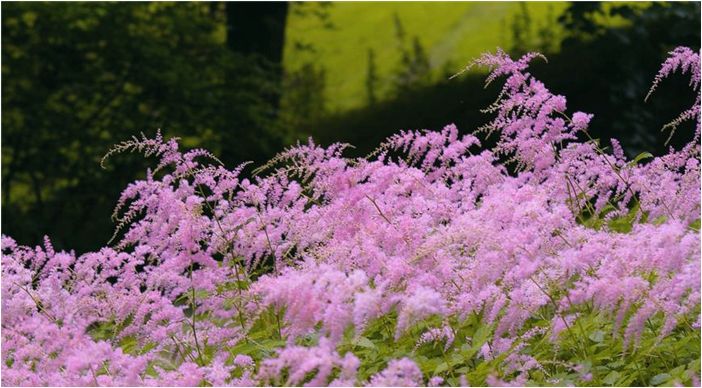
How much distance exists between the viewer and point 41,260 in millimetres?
5070

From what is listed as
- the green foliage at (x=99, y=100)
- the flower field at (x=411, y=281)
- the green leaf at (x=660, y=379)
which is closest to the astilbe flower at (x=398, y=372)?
the flower field at (x=411, y=281)

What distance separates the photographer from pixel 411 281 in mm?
3943

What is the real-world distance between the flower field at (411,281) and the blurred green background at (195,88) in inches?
249

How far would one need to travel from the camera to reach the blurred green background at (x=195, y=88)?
37.5 feet

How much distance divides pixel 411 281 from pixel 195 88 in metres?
7.96

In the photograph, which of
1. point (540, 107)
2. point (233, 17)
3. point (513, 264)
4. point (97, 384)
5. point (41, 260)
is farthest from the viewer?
point (233, 17)

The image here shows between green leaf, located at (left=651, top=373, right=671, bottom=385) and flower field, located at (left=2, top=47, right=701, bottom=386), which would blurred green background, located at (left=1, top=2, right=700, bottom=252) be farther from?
green leaf, located at (left=651, top=373, right=671, bottom=385)

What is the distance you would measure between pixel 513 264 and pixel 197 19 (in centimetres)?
863

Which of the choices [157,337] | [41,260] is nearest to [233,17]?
[41,260]

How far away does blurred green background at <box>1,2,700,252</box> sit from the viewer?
450 inches

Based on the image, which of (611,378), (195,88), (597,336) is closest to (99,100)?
(195,88)

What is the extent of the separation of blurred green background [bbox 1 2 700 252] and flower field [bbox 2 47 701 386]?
632 centimetres

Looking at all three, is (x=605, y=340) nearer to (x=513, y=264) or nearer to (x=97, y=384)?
(x=513, y=264)

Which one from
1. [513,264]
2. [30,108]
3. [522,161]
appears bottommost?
[30,108]
